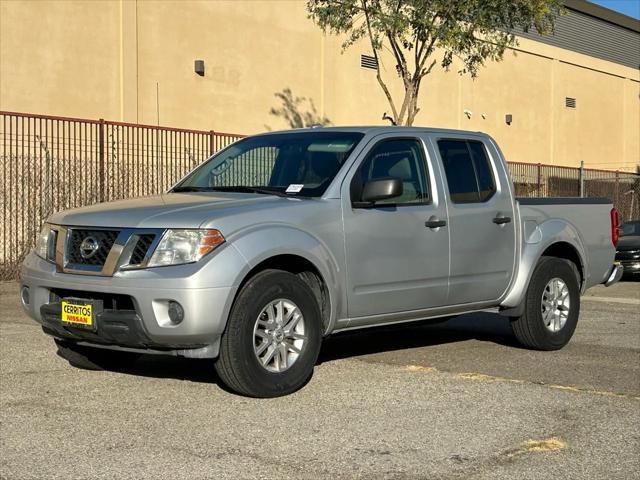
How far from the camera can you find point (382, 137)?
762cm

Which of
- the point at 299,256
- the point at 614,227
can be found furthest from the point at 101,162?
the point at 299,256

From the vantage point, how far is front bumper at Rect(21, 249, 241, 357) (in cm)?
615

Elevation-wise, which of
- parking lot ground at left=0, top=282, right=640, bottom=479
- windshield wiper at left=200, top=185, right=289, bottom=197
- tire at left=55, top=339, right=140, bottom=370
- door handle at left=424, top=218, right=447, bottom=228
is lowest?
parking lot ground at left=0, top=282, right=640, bottom=479

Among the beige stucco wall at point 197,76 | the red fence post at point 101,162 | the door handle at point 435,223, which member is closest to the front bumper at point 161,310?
the door handle at point 435,223

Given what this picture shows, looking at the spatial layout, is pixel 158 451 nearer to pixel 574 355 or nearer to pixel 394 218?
pixel 394 218

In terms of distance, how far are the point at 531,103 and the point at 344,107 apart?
11.0m

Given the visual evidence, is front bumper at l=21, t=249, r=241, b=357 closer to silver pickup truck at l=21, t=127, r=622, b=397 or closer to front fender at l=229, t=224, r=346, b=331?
silver pickup truck at l=21, t=127, r=622, b=397

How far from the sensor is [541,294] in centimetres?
870

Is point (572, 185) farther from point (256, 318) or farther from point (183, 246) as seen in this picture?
point (183, 246)

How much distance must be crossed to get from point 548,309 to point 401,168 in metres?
2.10

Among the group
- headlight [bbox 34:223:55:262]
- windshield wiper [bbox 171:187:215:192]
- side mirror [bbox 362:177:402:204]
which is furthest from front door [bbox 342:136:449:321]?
headlight [bbox 34:223:55:262]

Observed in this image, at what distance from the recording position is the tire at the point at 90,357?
24.9 feet

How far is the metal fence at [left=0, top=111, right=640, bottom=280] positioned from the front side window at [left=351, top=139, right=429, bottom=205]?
874 centimetres

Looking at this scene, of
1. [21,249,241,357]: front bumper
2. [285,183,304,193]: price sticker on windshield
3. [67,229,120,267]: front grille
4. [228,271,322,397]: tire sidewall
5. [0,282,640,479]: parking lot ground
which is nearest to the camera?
[0,282,640,479]: parking lot ground
